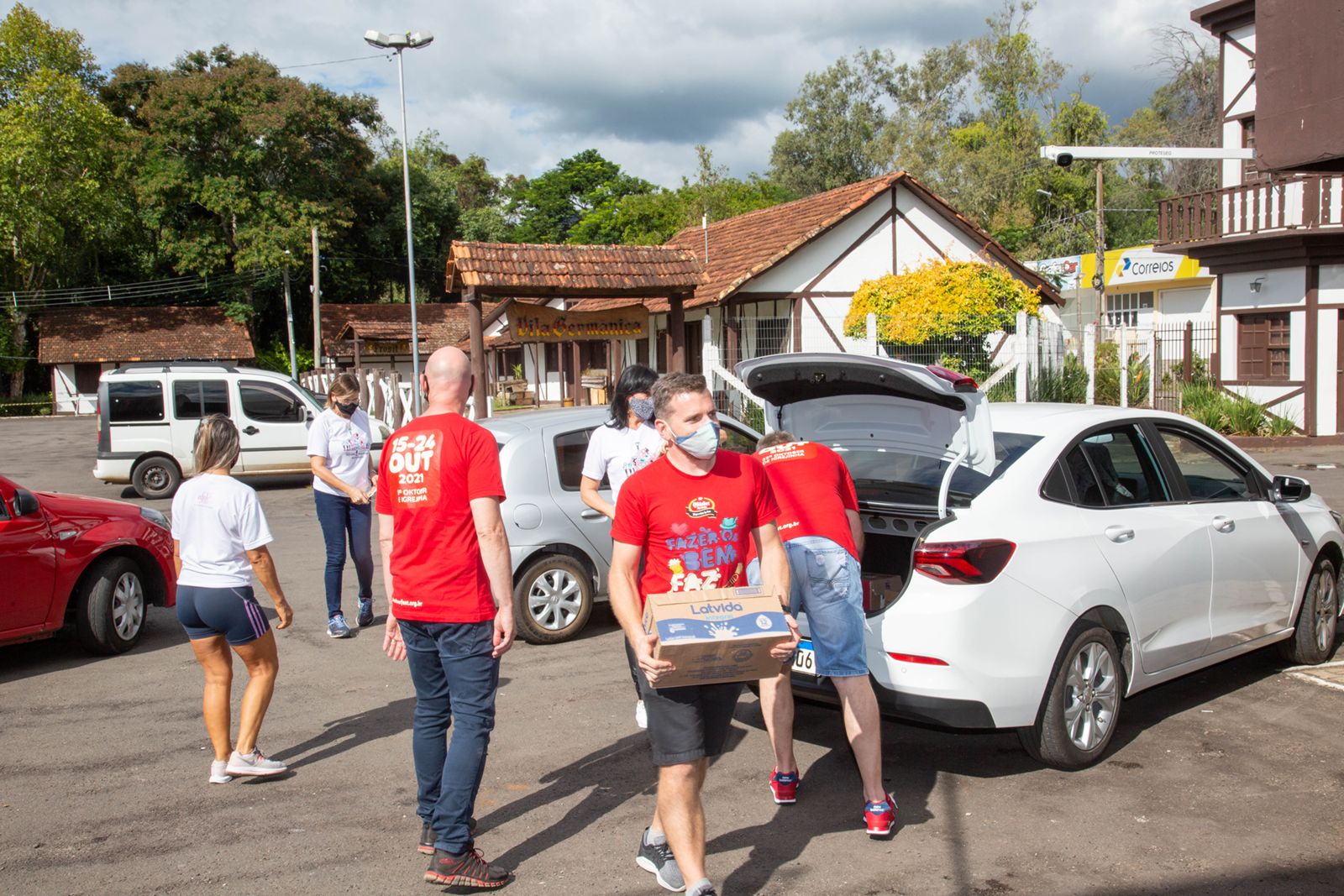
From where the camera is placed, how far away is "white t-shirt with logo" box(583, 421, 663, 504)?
219 inches

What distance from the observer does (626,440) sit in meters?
5.62

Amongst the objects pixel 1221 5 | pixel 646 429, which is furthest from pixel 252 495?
pixel 1221 5

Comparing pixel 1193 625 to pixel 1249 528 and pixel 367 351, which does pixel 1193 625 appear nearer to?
pixel 1249 528

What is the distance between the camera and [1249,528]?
224 inches

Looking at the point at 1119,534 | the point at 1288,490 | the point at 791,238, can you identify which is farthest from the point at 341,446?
the point at 791,238

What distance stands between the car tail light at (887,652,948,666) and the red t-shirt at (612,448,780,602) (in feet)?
3.97

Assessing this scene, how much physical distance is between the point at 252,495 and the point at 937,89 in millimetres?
58446

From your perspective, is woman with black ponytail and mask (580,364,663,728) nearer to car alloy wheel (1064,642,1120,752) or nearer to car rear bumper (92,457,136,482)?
car alloy wheel (1064,642,1120,752)

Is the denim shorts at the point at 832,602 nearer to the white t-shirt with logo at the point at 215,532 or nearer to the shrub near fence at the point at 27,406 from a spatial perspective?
the white t-shirt with logo at the point at 215,532

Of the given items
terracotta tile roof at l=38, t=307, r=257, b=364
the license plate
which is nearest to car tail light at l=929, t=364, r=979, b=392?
the license plate

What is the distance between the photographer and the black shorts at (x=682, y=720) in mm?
3426

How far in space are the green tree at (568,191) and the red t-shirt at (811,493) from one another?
55958mm

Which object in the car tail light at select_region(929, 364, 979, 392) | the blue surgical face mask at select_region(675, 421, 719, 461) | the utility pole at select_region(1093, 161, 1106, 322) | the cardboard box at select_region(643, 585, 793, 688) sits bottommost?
the cardboard box at select_region(643, 585, 793, 688)

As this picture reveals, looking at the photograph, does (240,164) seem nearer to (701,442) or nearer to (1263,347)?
(1263,347)
